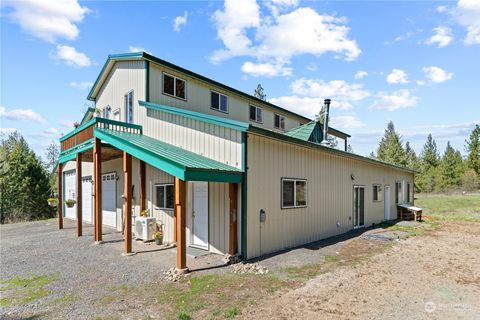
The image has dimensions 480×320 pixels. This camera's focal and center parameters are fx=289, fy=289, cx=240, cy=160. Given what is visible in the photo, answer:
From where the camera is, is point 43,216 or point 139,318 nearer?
point 139,318

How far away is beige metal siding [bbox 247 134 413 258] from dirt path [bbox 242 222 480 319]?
2.19 metres

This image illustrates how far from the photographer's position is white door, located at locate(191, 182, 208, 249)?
28.9 feet

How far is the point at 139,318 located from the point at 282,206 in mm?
5385

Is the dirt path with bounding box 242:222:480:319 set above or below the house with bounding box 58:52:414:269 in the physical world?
below

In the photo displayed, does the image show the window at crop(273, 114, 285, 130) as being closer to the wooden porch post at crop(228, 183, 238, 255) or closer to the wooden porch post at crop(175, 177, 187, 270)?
the wooden porch post at crop(228, 183, 238, 255)

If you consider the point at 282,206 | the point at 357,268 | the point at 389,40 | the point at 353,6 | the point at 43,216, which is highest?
the point at 353,6

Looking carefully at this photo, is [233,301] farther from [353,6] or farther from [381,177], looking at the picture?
[381,177]

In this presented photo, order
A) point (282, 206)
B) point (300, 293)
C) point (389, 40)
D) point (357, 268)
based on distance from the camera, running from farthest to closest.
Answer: point (389, 40) < point (282, 206) < point (357, 268) < point (300, 293)

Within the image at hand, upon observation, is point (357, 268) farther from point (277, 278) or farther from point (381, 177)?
point (381, 177)

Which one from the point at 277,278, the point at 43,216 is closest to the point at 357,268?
the point at 277,278

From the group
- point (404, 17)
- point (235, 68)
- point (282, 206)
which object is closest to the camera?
point (282, 206)

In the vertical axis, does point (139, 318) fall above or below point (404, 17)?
below

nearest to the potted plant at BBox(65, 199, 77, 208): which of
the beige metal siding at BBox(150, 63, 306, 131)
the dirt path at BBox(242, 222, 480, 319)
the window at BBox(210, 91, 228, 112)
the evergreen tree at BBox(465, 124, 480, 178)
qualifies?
the beige metal siding at BBox(150, 63, 306, 131)

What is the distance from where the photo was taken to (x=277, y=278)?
21.2ft
